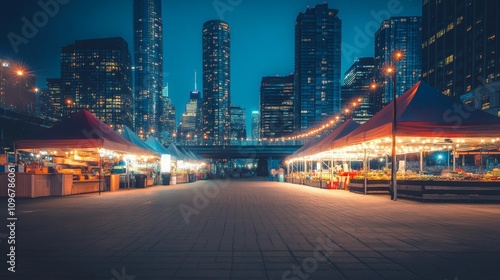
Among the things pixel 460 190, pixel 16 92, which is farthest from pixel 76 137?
pixel 16 92

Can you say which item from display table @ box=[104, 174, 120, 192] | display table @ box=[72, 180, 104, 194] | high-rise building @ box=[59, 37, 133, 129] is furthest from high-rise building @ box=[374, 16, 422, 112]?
display table @ box=[72, 180, 104, 194]

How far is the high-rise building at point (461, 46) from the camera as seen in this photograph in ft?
232

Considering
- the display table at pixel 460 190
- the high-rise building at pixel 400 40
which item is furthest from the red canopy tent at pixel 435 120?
the high-rise building at pixel 400 40

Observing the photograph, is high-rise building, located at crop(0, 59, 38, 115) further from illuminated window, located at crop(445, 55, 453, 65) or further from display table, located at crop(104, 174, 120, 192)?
illuminated window, located at crop(445, 55, 453, 65)

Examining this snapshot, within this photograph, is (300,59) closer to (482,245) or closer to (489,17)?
(489,17)

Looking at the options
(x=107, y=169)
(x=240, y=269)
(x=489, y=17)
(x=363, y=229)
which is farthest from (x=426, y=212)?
(x=489, y=17)

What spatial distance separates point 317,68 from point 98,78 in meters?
106

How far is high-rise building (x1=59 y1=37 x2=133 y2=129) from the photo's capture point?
156 m

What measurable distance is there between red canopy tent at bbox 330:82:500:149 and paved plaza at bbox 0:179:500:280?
5.00m

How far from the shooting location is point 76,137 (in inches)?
755

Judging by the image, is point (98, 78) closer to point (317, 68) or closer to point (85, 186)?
point (317, 68)

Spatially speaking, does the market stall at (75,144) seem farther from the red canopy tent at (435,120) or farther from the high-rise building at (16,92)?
the high-rise building at (16,92)

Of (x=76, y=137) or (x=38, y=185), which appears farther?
(x=76, y=137)

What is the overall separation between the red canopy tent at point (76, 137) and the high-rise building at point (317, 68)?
540 ft
